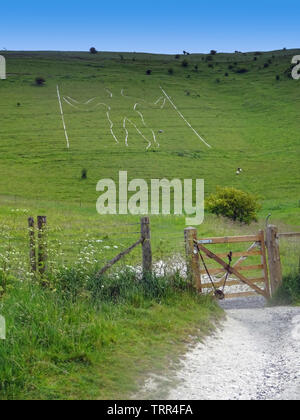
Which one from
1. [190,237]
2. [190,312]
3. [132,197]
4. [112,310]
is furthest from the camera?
[132,197]

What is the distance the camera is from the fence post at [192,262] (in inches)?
482

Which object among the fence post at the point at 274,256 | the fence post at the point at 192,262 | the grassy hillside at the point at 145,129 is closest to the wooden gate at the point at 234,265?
the fence post at the point at 192,262

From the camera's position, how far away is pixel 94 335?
8.44 m

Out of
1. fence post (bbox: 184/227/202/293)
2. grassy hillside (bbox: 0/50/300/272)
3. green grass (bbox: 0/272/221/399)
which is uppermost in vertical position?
grassy hillside (bbox: 0/50/300/272)

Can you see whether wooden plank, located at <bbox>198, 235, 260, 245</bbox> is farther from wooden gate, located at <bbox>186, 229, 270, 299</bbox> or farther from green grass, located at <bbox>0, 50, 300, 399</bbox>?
green grass, located at <bbox>0, 50, 300, 399</bbox>

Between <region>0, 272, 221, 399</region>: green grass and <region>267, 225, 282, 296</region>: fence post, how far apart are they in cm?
331

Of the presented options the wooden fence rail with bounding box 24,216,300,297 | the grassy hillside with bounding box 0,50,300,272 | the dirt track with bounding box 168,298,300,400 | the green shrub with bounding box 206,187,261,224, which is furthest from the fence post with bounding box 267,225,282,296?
the green shrub with bounding box 206,187,261,224

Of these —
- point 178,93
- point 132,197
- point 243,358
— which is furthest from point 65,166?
point 243,358

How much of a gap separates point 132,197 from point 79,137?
23.4m

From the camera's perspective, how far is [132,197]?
53875 millimetres

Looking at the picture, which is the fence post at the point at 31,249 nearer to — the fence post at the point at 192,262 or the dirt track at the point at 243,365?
the fence post at the point at 192,262

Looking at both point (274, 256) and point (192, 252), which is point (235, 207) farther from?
point (192, 252)

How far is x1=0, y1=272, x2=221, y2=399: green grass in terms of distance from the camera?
23.5ft

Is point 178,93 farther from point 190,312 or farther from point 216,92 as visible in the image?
point 190,312
